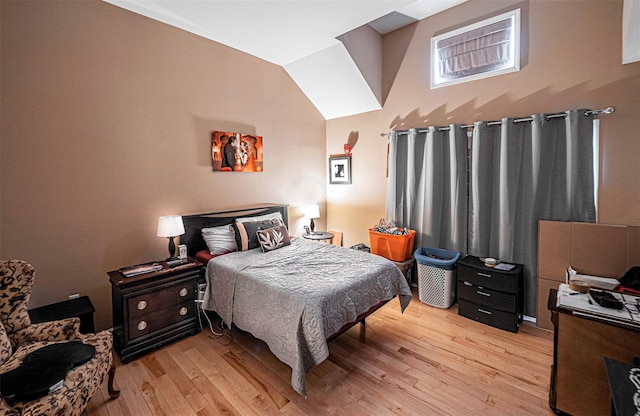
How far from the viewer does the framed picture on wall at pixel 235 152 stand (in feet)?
11.2

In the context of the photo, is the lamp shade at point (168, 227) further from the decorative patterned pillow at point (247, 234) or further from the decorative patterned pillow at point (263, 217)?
the decorative patterned pillow at point (263, 217)

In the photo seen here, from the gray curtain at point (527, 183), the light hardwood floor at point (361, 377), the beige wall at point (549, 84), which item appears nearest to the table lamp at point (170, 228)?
the light hardwood floor at point (361, 377)

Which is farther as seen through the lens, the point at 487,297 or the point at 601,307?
the point at 487,297

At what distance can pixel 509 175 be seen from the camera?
3.00 meters

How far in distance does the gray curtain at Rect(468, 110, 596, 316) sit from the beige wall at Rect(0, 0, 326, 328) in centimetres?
291

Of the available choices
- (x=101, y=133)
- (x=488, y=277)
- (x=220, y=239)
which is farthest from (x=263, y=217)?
(x=488, y=277)

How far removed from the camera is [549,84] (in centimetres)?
277

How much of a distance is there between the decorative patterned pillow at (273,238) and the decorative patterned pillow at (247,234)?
0.31 feet

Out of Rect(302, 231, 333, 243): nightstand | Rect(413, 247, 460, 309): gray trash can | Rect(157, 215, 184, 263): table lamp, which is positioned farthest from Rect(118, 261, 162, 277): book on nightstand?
Rect(413, 247, 460, 309): gray trash can

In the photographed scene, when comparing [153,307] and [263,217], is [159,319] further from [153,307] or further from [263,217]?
[263,217]

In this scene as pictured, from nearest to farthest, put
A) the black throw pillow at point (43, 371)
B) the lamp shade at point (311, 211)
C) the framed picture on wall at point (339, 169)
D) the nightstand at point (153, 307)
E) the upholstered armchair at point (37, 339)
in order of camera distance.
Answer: the black throw pillow at point (43, 371) → the upholstered armchair at point (37, 339) → the nightstand at point (153, 307) → the lamp shade at point (311, 211) → the framed picture on wall at point (339, 169)

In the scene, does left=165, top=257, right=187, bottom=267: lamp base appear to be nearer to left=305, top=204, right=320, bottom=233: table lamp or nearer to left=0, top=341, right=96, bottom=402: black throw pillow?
left=0, top=341, right=96, bottom=402: black throw pillow

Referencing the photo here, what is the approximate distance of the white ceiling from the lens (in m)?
2.61

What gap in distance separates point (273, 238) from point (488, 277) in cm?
227
